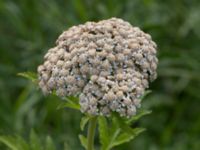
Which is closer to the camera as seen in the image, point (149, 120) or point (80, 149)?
point (80, 149)

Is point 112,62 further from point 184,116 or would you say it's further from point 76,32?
point 184,116

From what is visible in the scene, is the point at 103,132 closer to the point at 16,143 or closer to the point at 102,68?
the point at 16,143

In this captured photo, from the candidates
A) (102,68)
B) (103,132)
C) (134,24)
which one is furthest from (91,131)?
(134,24)

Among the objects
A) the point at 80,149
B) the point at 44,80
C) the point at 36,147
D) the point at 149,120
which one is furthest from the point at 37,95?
the point at 44,80

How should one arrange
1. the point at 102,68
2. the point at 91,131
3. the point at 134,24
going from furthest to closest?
1. the point at 134,24
2. the point at 91,131
3. the point at 102,68

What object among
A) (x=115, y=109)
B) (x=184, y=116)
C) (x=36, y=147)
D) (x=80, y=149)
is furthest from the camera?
(x=184, y=116)

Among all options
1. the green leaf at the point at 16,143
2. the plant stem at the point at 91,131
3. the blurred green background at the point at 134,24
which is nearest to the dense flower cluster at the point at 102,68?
the plant stem at the point at 91,131

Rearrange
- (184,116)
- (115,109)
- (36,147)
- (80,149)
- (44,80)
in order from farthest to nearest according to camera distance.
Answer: (184,116), (80,149), (36,147), (44,80), (115,109)
